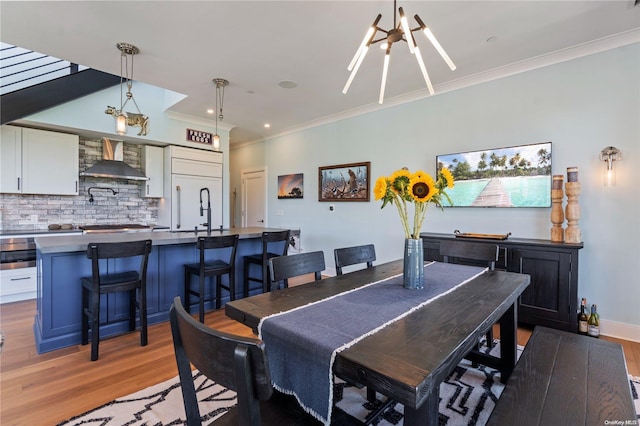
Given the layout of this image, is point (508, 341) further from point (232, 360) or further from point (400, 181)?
point (232, 360)

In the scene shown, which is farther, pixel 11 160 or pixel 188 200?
pixel 188 200

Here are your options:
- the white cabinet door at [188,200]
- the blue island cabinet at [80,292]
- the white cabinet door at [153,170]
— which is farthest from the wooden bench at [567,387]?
the white cabinet door at [153,170]

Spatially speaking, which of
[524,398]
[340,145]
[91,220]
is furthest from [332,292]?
[91,220]

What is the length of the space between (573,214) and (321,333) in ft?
9.74

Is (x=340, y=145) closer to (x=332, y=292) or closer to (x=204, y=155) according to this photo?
(x=204, y=155)

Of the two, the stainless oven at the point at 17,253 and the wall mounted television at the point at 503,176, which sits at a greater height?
the wall mounted television at the point at 503,176

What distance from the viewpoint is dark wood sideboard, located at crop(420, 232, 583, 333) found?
8.95ft

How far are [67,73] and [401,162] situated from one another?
16.4 feet

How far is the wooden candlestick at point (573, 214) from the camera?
2.79 m

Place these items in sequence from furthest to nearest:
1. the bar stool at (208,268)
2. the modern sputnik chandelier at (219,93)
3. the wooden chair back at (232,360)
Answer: the modern sputnik chandelier at (219,93) → the bar stool at (208,268) → the wooden chair back at (232,360)

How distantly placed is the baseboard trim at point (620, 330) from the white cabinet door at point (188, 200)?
5.30m

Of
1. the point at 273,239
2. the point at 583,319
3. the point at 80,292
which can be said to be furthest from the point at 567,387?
the point at 80,292

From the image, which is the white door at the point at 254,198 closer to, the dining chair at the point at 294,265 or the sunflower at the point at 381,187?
the dining chair at the point at 294,265

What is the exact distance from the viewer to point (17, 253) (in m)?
3.82
